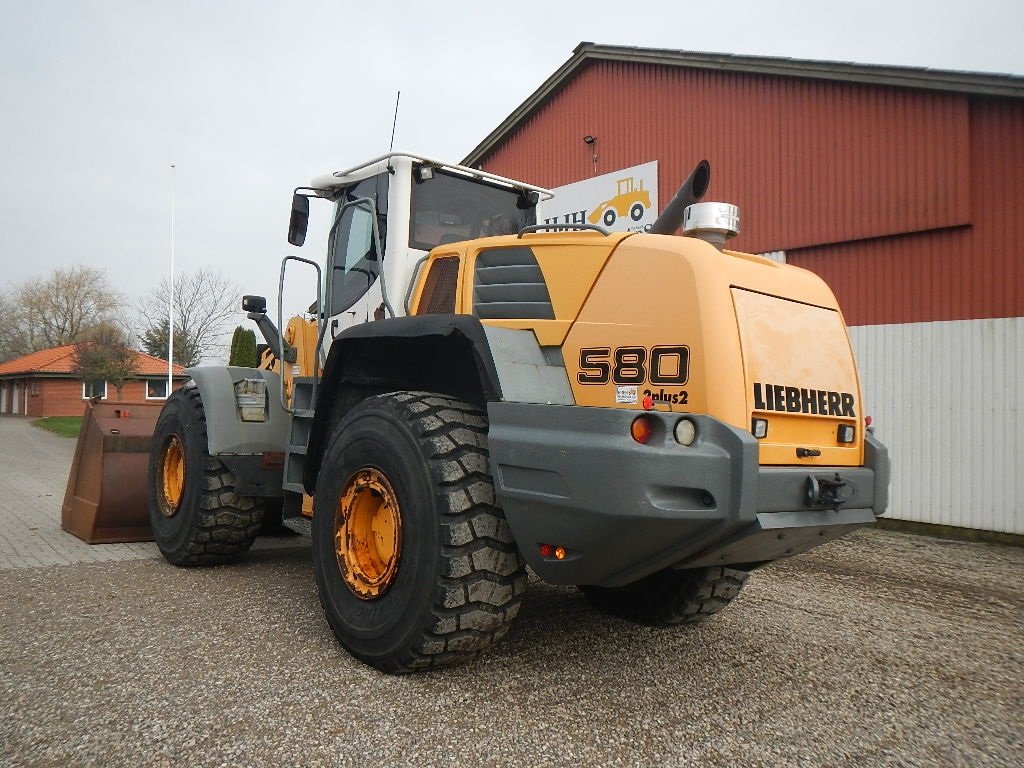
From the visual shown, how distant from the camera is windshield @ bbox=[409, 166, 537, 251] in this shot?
4.83 m

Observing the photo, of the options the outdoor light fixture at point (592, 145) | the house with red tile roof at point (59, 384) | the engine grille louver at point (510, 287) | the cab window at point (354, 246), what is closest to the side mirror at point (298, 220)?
the cab window at point (354, 246)

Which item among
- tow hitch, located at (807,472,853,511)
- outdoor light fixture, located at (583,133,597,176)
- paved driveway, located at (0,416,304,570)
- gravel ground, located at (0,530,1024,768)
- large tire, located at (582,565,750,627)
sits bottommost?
paved driveway, located at (0,416,304,570)

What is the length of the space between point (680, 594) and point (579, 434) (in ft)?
5.51

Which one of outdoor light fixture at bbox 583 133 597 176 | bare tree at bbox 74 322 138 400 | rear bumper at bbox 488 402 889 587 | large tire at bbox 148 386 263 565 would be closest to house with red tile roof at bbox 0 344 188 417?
bare tree at bbox 74 322 138 400

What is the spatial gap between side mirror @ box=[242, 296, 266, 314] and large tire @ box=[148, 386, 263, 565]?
0.75 m

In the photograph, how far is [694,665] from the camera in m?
3.99

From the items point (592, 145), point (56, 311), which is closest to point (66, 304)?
point (56, 311)

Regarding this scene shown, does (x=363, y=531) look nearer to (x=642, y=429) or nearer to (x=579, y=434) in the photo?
(x=579, y=434)

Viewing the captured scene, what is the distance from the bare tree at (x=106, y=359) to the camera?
35656mm

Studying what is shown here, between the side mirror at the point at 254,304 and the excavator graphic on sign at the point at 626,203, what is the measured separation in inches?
308

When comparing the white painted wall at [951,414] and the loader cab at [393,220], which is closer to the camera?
the loader cab at [393,220]

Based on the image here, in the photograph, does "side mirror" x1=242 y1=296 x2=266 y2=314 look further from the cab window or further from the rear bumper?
the rear bumper

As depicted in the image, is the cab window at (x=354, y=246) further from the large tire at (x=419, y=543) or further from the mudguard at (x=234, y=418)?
the large tire at (x=419, y=543)

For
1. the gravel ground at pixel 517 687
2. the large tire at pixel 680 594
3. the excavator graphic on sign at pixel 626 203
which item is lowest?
the gravel ground at pixel 517 687
